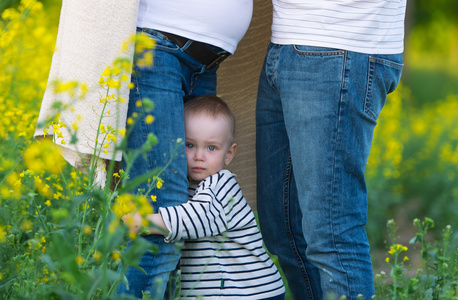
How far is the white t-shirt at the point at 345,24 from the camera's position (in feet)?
6.00

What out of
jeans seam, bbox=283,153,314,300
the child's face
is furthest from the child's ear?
jeans seam, bbox=283,153,314,300

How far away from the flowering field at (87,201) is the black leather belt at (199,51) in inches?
9.0

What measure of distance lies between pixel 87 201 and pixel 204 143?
63 cm

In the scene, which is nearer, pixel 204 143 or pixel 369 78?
pixel 369 78

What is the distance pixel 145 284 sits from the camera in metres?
1.88

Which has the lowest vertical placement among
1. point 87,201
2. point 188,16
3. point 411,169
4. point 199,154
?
point 87,201

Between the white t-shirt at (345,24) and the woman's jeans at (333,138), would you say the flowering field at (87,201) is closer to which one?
the woman's jeans at (333,138)

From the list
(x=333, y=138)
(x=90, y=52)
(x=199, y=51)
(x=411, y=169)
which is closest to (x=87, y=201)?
(x=90, y=52)

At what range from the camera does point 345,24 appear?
1.84m

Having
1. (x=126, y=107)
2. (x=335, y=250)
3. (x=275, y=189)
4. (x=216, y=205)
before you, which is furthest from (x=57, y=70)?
(x=335, y=250)

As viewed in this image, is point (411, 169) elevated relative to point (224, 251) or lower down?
elevated

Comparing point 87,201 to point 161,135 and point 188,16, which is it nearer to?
point 161,135

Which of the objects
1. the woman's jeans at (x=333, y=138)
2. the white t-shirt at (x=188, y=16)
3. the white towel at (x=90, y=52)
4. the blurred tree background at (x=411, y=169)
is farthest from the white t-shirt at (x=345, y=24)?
the blurred tree background at (x=411, y=169)

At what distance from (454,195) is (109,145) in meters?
3.43
